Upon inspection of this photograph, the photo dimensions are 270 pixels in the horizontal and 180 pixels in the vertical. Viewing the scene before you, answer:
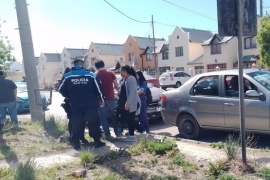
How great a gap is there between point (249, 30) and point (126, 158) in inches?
111

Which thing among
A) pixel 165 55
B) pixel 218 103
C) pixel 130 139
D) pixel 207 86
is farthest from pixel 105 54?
pixel 218 103

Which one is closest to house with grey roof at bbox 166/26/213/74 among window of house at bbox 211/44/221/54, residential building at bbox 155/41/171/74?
residential building at bbox 155/41/171/74

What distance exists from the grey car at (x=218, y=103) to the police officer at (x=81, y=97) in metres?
2.15

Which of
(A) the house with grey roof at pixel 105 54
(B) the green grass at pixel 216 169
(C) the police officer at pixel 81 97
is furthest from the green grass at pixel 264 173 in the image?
(A) the house with grey roof at pixel 105 54

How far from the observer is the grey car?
6134 millimetres

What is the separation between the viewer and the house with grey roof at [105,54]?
57.1 meters

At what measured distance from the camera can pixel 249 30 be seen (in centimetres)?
459

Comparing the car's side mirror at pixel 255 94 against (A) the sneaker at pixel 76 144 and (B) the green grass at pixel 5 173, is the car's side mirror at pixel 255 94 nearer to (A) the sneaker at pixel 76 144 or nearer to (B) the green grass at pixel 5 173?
(A) the sneaker at pixel 76 144

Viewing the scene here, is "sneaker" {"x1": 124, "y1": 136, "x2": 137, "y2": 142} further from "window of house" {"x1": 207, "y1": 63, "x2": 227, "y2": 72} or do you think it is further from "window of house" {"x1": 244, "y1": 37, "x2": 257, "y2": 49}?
"window of house" {"x1": 244, "y1": 37, "x2": 257, "y2": 49}

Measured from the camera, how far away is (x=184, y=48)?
42.7 meters

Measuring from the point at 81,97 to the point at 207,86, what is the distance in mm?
2838

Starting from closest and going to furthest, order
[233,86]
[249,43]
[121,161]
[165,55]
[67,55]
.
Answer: [121,161] → [233,86] → [249,43] → [165,55] → [67,55]

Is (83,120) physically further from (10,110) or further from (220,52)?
(220,52)

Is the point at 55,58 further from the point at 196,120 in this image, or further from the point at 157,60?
the point at 196,120
